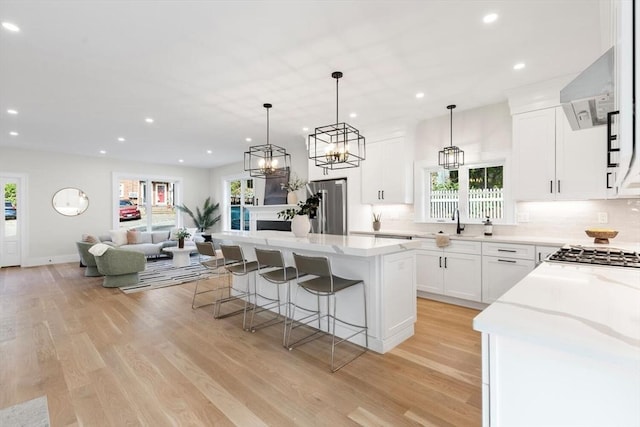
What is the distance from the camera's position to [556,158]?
11.8ft

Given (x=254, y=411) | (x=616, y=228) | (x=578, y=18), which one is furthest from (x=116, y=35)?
(x=616, y=228)

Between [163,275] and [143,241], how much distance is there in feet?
8.42

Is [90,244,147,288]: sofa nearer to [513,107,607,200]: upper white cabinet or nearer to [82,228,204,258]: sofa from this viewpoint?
[82,228,204,258]: sofa

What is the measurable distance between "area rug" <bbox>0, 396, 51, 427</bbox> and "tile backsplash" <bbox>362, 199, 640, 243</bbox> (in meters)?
4.97

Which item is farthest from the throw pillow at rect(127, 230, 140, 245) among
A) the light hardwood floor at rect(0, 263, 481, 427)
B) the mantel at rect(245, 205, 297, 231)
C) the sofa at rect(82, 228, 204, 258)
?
the light hardwood floor at rect(0, 263, 481, 427)

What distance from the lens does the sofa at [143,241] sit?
740cm

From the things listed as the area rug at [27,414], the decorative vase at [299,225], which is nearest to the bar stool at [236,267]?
the decorative vase at [299,225]

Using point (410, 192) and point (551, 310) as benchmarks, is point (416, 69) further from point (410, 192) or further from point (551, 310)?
point (551, 310)

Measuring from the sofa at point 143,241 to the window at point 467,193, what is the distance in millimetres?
5495

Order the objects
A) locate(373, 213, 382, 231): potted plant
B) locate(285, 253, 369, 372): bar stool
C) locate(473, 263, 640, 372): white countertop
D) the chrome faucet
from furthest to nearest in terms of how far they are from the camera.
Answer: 1. locate(373, 213, 382, 231): potted plant
2. the chrome faucet
3. locate(285, 253, 369, 372): bar stool
4. locate(473, 263, 640, 372): white countertop

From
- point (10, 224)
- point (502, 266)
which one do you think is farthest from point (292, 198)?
point (10, 224)

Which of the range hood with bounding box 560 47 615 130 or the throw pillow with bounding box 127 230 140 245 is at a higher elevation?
the range hood with bounding box 560 47 615 130

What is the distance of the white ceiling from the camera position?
2.30 meters

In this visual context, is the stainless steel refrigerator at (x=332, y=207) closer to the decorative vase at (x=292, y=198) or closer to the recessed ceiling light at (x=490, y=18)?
the decorative vase at (x=292, y=198)
